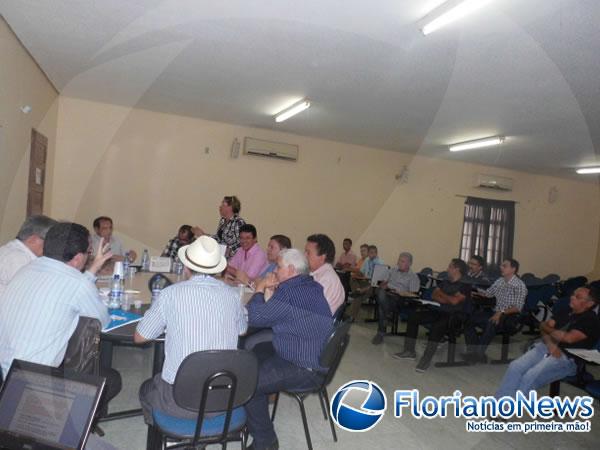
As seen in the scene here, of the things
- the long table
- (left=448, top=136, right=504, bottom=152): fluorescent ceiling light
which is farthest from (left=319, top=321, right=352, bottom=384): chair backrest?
(left=448, top=136, right=504, bottom=152): fluorescent ceiling light

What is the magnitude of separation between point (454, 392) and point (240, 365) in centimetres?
271

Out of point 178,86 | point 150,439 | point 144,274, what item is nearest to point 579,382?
point 150,439

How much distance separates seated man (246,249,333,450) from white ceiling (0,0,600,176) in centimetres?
201

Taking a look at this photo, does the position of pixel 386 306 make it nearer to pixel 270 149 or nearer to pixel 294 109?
pixel 294 109

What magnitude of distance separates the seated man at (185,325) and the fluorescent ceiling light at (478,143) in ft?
18.7

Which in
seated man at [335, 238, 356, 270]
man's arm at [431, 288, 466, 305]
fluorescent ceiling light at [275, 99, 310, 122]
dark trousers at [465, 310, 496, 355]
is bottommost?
dark trousers at [465, 310, 496, 355]

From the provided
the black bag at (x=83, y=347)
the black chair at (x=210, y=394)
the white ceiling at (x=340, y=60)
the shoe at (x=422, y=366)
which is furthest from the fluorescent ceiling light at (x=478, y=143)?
the black bag at (x=83, y=347)

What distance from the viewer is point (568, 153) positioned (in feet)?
23.5

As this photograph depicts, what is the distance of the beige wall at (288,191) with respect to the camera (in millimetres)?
6383

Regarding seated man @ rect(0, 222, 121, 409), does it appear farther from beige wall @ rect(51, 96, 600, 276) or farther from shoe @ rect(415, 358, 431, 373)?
beige wall @ rect(51, 96, 600, 276)

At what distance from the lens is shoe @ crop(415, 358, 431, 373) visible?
4.34m

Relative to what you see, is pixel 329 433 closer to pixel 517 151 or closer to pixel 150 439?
pixel 150 439

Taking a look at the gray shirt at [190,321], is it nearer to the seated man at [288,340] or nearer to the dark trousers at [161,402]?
the dark trousers at [161,402]

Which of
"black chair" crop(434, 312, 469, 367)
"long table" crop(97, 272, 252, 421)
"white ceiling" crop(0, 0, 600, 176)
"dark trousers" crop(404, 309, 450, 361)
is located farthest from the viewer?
"black chair" crop(434, 312, 469, 367)
